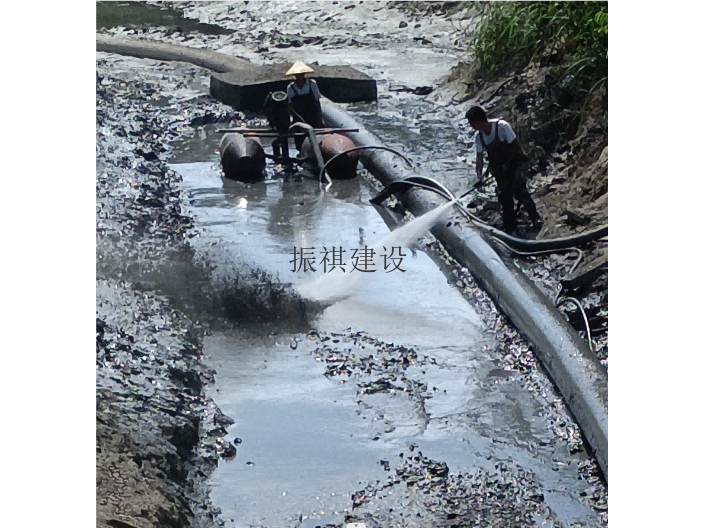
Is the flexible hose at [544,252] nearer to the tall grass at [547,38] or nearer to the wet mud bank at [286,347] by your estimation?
the wet mud bank at [286,347]

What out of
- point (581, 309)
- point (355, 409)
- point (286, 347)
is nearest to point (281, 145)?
point (286, 347)

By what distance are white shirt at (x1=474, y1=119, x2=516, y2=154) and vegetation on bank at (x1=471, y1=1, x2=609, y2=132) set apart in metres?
2.30

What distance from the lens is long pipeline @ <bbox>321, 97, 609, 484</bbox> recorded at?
Answer: 5.34 meters

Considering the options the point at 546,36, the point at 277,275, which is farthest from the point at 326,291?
the point at 546,36

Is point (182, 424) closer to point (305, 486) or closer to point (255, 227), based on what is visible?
point (305, 486)

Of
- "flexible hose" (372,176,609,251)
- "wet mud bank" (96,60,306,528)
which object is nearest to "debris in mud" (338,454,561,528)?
"wet mud bank" (96,60,306,528)

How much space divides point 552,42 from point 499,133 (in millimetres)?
3841

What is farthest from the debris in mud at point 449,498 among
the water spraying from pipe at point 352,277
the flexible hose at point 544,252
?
the flexible hose at point 544,252

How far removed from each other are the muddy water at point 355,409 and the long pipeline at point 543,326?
0.23m

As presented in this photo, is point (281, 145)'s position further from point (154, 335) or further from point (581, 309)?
point (581, 309)

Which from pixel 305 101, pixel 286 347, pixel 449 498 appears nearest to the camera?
pixel 449 498

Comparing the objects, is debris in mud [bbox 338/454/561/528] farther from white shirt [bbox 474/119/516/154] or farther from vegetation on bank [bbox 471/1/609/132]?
vegetation on bank [bbox 471/1/609/132]

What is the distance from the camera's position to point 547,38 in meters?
11.0
